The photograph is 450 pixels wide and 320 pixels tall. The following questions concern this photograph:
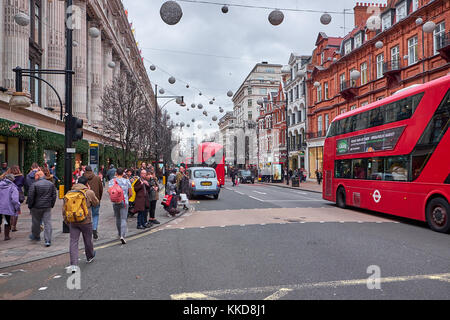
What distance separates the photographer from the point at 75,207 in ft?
18.5

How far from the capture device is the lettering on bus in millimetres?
10648

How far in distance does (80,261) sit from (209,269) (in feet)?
8.50

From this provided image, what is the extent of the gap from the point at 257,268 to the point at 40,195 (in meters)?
5.30

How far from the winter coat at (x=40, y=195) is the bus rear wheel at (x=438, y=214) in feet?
32.1

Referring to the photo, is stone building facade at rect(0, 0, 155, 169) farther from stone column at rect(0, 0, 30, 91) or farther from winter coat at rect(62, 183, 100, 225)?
winter coat at rect(62, 183, 100, 225)

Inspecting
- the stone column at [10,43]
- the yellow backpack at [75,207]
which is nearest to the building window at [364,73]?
the stone column at [10,43]

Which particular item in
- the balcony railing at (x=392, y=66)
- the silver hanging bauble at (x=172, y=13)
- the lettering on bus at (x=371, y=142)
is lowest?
the lettering on bus at (x=371, y=142)

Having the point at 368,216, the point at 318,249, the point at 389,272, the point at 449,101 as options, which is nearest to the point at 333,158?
the point at 368,216

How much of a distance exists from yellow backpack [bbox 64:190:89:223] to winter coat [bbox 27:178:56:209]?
2411 millimetres

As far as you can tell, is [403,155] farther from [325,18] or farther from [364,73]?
[364,73]

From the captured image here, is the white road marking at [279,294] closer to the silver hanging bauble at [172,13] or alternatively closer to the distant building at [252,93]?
the silver hanging bauble at [172,13]

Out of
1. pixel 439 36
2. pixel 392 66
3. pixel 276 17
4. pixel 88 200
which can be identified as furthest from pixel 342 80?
pixel 88 200

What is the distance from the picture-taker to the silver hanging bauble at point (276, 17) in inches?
406

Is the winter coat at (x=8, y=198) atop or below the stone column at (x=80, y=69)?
below
